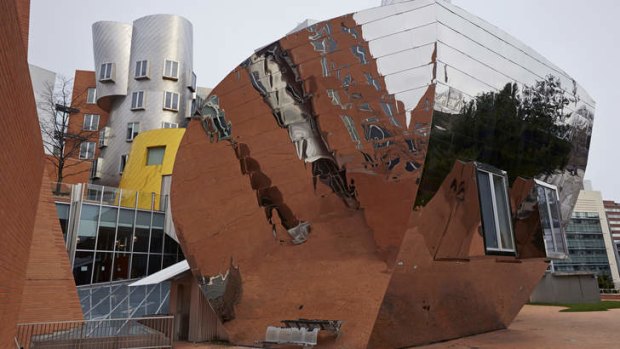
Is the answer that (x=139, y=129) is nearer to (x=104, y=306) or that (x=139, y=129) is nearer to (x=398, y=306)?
(x=104, y=306)

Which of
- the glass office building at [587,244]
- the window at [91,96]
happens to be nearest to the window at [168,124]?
the window at [91,96]

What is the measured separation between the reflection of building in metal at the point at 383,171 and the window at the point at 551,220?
0.17 ft

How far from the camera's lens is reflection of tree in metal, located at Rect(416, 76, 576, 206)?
29.8 ft

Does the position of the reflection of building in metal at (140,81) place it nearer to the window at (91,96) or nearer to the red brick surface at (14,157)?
the window at (91,96)

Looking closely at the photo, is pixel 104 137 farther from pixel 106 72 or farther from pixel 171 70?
pixel 171 70

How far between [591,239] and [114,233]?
85.0 metres

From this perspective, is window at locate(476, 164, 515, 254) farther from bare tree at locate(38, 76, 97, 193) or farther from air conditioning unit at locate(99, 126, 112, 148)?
air conditioning unit at locate(99, 126, 112, 148)

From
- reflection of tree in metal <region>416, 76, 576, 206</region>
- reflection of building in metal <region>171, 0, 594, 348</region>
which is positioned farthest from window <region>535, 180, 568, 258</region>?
reflection of tree in metal <region>416, 76, 576, 206</region>

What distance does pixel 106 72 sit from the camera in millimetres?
41438

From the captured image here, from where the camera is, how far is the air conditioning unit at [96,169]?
41438 mm

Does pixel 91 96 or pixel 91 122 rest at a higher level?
pixel 91 96

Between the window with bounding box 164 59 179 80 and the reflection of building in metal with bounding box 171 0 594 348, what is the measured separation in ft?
97.8

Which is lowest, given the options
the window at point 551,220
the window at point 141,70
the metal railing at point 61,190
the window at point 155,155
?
the window at point 551,220

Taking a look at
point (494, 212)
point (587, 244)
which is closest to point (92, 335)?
point (494, 212)
